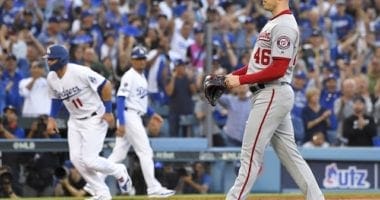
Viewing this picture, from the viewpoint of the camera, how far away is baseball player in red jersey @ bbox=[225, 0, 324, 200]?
308 inches

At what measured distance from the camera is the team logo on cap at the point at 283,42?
7.80 meters

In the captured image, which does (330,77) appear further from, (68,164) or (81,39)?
(68,164)

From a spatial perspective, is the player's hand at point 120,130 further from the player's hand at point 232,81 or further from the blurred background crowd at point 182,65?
the player's hand at point 232,81

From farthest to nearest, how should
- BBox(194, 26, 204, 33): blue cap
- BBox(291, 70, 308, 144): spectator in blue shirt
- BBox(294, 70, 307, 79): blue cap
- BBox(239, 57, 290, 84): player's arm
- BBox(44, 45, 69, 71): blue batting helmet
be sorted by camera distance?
BBox(294, 70, 307, 79): blue cap → BBox(194, 26, 204, 33): blue cap → BBox(291, 70, 308, 144): spectator in blue shirt → BBox(44, 45, 69, 71): blue batting helmet → BBox(239, 57, 290, 84): player's arm

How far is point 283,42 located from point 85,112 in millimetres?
3580

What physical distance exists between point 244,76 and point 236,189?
891mm

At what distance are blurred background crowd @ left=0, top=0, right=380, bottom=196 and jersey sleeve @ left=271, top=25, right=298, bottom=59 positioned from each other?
6.07 meters

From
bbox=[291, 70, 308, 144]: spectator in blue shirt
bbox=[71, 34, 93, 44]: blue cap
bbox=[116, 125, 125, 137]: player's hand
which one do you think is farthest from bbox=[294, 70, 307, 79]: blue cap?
bbox=[116, 125, 125, 137]: player's hand

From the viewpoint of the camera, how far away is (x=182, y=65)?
48.1 feet

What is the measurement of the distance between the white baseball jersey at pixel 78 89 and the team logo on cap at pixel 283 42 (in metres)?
3.38

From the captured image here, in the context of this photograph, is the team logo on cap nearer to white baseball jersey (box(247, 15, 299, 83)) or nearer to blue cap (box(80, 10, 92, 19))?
white baseball jersey (box(247, 15, 299, 83))

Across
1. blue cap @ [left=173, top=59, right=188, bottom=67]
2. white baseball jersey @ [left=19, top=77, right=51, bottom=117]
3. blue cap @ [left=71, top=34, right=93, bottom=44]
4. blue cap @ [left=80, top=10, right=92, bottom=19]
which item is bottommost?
white baseball jersey @ [left=19, top=77, right=51, bottom=117]

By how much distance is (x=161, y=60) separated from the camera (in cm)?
1483

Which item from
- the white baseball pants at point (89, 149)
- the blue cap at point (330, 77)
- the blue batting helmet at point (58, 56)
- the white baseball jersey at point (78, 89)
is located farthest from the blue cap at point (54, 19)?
the blue batting helmet at point (58, 56)
